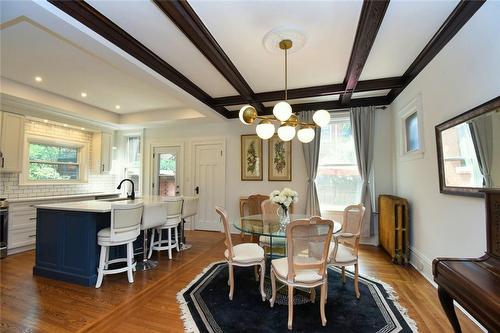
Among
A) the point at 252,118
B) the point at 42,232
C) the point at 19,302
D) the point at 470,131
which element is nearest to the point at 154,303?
the point at 19,302

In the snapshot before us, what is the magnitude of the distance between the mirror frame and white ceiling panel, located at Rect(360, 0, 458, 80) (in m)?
0.93

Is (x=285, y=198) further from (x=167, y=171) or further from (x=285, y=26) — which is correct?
(x=167, y=171)

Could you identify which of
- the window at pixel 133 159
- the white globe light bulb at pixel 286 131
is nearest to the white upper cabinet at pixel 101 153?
the window at pixel 133 159

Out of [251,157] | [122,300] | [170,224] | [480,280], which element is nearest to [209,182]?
[251,157]

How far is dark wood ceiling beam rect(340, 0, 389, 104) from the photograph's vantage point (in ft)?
6.50

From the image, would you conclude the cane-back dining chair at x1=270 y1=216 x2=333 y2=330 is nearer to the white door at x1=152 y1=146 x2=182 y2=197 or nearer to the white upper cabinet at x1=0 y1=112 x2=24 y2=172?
the white door at x1=152 y1=146 x2=182 y2=197

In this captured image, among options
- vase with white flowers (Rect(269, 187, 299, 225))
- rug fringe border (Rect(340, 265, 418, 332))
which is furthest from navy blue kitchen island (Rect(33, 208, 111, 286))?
rug fringe border (Rect(340, 265, 418, 332))

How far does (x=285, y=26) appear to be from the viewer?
2357mm

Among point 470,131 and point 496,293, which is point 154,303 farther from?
point 470,131

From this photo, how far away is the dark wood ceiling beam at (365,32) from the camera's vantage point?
1.98 meters

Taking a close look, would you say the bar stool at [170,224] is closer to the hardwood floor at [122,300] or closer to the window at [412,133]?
the hardwood floor at [122,300]

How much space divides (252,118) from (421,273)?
3005 mm

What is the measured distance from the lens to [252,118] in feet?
8.74

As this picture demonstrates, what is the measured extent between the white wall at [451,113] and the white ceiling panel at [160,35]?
270cm
